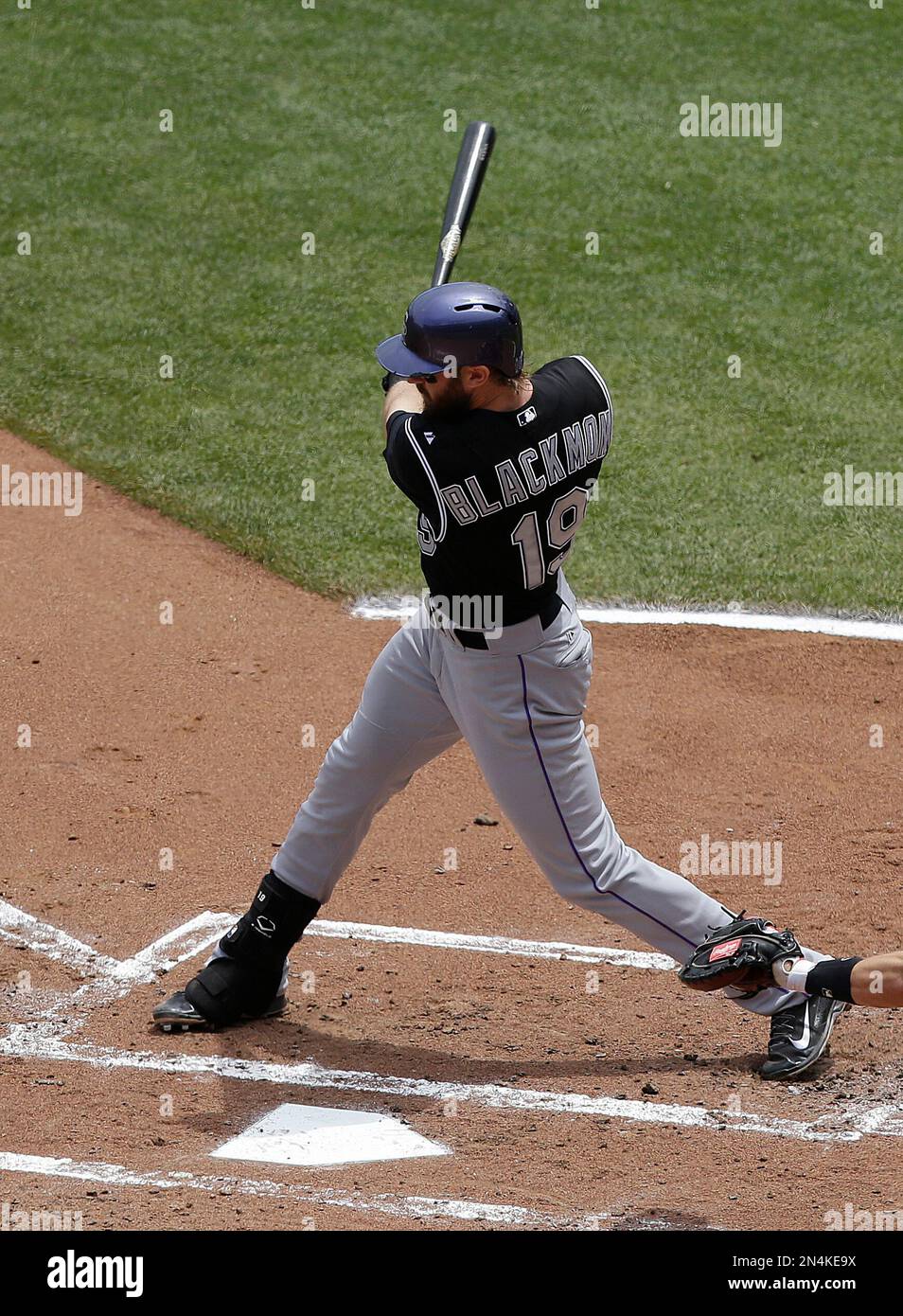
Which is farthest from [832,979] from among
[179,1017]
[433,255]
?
[433,255]

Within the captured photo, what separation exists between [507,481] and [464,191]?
149cm

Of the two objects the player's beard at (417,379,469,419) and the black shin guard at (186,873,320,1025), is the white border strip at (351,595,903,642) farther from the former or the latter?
Answer: the player's beard at (417,379,469,419)

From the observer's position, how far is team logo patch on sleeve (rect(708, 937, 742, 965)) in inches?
145

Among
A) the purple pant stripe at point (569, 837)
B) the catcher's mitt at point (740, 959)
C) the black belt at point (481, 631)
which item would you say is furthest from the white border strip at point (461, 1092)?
the black belt at point (481, 631)

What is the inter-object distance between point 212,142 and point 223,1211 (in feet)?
30.6

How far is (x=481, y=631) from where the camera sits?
3707mm

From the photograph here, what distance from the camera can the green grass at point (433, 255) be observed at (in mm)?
7742

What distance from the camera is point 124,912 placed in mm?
4738

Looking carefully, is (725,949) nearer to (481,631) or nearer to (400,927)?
(481,631)

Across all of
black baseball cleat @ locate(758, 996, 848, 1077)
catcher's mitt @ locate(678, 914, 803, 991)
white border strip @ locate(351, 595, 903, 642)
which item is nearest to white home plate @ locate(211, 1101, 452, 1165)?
catcher's mitt @ locate(678, 914, 803, 991)

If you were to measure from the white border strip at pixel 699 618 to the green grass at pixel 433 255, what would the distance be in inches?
6.7

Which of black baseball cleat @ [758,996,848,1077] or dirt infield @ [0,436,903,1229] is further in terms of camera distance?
black baseball cleat @ [758,996,848,1077]

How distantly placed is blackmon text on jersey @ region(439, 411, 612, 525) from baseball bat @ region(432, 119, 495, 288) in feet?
3.09

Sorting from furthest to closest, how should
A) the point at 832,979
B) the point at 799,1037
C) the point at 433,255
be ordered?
1. the point at 433,255
2. the point at 799,1037
3. the point at 832,979
